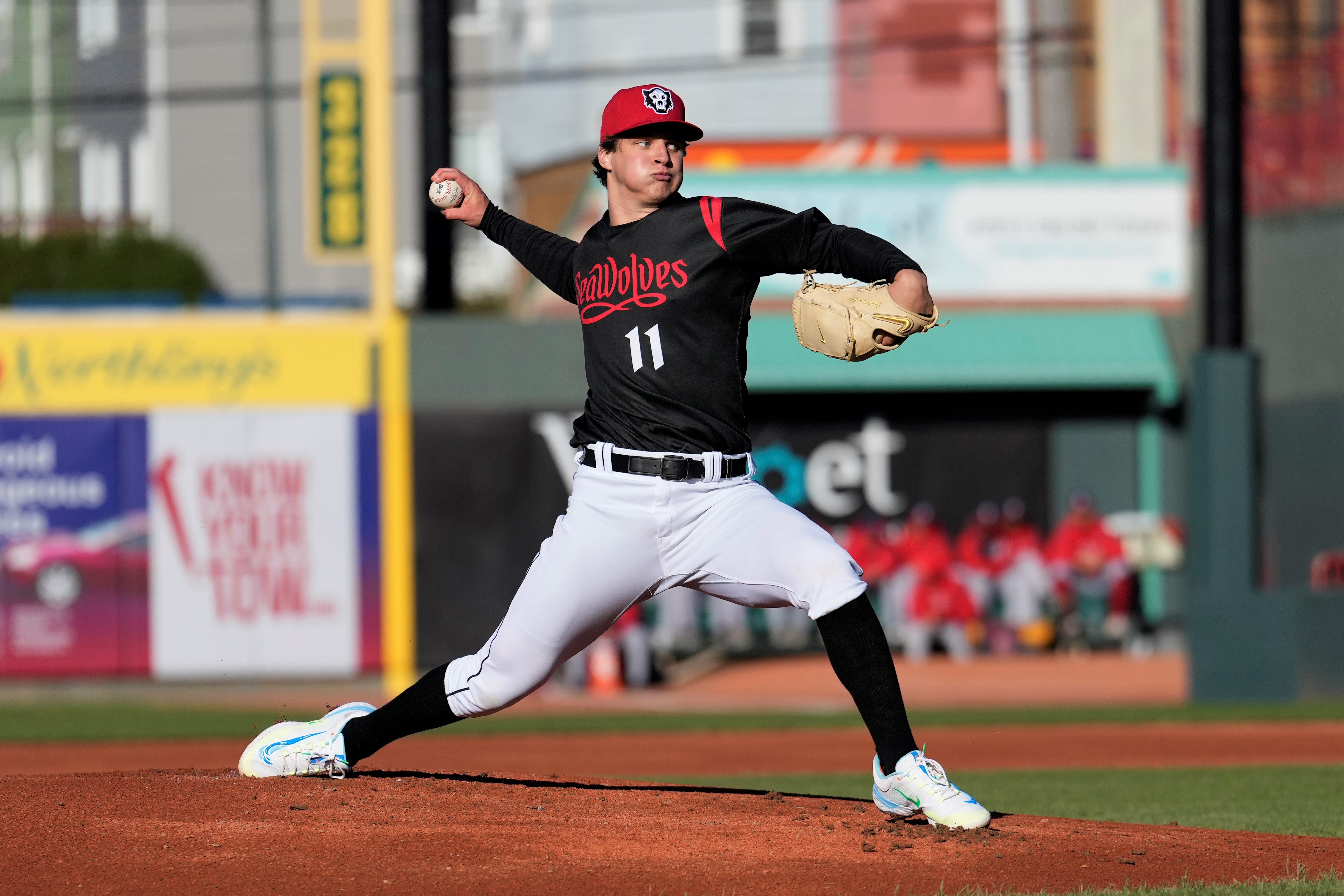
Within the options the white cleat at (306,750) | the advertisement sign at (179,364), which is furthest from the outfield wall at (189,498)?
the white cleat at (306,750)

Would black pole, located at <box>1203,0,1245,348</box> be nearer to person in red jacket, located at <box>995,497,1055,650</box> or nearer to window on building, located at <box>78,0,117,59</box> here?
person in red jacket, located at <box>995,497,1055,650</box>

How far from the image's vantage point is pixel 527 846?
180 inches

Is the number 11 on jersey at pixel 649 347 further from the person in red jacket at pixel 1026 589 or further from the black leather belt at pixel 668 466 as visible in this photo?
the person in red jacket at pixel 1026 589

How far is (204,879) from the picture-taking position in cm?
427

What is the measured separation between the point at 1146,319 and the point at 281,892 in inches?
609

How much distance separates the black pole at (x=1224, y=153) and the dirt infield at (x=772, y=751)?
412cm

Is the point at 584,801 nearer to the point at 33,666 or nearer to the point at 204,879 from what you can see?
the point at 204,879

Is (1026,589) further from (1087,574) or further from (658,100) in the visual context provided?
(658,100)

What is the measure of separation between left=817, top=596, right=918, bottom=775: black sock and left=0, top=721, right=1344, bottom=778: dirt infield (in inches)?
160

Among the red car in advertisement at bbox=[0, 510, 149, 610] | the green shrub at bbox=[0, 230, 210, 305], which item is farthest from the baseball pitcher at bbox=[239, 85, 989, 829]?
the green shrub at bbox=[0, 230, 210, 305]

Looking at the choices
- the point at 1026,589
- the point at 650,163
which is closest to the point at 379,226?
the point at 1026,589

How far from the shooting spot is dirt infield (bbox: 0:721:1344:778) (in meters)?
9.27

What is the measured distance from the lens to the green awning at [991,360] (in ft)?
57.1

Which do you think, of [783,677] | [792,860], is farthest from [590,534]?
[783,677]
